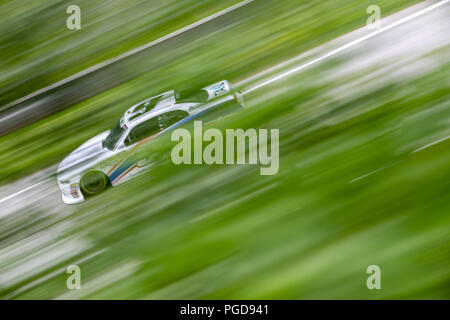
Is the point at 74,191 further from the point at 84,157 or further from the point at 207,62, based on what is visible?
the point at 207,62

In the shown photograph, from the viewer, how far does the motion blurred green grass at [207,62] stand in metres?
3.88

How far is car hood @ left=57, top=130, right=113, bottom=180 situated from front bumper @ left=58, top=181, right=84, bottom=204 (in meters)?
0.13

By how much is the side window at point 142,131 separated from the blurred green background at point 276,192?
0.15 meters

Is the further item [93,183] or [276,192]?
[93,183]

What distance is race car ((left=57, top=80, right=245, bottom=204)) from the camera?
3.46 meters

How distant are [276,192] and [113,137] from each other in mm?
1603

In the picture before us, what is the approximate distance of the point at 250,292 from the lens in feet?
8.70

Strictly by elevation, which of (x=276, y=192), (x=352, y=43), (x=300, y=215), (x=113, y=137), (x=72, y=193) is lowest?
(x=300, y=215)

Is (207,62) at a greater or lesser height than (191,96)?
greater

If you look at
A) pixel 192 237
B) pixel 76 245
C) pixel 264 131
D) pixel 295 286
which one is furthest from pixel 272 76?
pixel 76 245

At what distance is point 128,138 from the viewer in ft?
11.8

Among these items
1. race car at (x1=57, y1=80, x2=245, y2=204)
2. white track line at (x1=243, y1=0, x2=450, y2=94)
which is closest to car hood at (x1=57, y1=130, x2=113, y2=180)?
race car at (x1=57, y1=80, x2=245, y2=204)

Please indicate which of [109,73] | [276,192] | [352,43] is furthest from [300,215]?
[109,73]

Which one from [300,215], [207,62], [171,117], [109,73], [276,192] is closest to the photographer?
[300,215]
